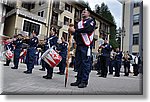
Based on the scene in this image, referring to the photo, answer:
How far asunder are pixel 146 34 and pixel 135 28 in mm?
124

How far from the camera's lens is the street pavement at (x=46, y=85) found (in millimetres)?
1660

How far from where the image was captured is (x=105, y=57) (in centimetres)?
188

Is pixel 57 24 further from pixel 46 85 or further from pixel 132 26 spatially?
pixel 132 26

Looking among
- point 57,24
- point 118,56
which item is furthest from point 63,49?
point 118,56

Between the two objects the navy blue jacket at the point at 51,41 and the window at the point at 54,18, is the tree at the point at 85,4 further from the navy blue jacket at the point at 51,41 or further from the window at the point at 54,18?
the navy blue jacket at the point at 51,41

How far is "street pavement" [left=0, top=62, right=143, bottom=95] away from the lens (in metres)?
1.66

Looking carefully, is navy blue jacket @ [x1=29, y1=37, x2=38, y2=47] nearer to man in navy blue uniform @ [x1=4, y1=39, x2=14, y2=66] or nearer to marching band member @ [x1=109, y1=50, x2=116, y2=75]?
man in navy blue uniform @ [x1=4, y1=39, x2=14, y2=66]

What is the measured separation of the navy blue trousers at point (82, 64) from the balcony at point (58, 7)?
378 millimetres

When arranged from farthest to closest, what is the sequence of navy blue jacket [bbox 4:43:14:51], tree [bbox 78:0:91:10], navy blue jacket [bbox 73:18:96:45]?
tree [bbox 78:0:91:10] < navy blue jacket [bbox 4:43:14:51] < navy blue jacket [bbox 73:18:96:45]

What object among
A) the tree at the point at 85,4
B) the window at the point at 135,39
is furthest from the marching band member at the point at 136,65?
the tree at the point at 85,4

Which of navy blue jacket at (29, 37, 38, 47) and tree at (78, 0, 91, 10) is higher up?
tree at (78, 0, 91, 10)

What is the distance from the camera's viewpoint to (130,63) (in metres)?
1.99

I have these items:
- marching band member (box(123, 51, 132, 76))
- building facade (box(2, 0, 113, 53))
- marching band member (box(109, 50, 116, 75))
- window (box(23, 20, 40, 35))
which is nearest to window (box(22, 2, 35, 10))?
building facade (box(2, 0, 113, 53))

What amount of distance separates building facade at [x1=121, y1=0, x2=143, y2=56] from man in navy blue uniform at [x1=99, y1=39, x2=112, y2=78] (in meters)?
0.19
